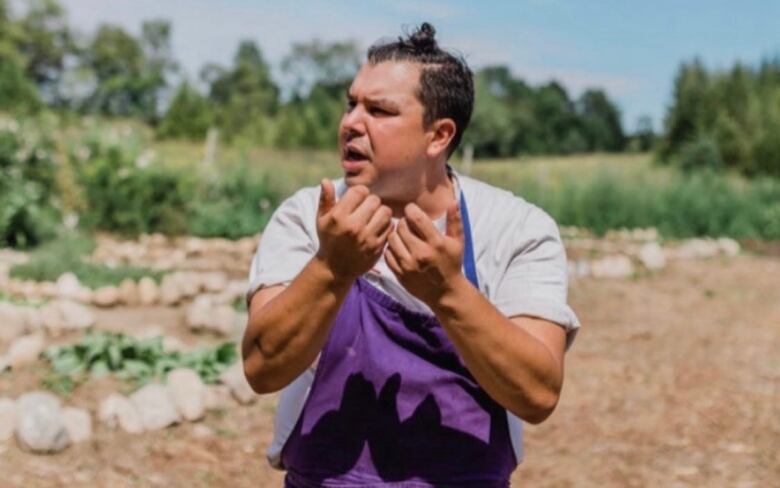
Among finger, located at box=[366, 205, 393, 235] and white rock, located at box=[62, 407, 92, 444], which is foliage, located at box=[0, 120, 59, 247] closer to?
white rock, located at box=[62, 407, 92, 444]

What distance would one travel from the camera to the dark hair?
6.19 ft

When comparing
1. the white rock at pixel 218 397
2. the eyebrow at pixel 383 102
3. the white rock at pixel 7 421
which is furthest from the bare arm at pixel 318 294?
the white rock at pixel 218 397

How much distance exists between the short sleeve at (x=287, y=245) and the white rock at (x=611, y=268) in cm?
931

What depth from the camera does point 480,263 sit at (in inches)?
76.3

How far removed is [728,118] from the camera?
28312mm

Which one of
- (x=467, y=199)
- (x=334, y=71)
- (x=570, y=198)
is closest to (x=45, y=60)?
(x=334, y=71)

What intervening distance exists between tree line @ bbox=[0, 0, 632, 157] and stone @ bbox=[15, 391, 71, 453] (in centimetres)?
2765

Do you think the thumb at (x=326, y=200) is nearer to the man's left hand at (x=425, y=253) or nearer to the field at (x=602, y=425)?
the man's left hand at (x=425, y=253)

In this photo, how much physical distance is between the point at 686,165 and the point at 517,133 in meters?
25.3

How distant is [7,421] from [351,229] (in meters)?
3.17

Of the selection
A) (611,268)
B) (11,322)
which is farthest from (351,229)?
(611,268)

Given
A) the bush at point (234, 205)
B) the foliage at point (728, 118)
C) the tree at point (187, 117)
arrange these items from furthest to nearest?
1. the tree at point (187, 117)
2. the foliage at point (728, 118)
3. the bush at point (234, 205)

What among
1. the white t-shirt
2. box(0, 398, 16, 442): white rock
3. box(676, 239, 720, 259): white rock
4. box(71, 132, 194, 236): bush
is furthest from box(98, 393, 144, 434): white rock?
→ box(676, 239, 720, 259): white rock

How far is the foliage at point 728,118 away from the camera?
86.0 ft
